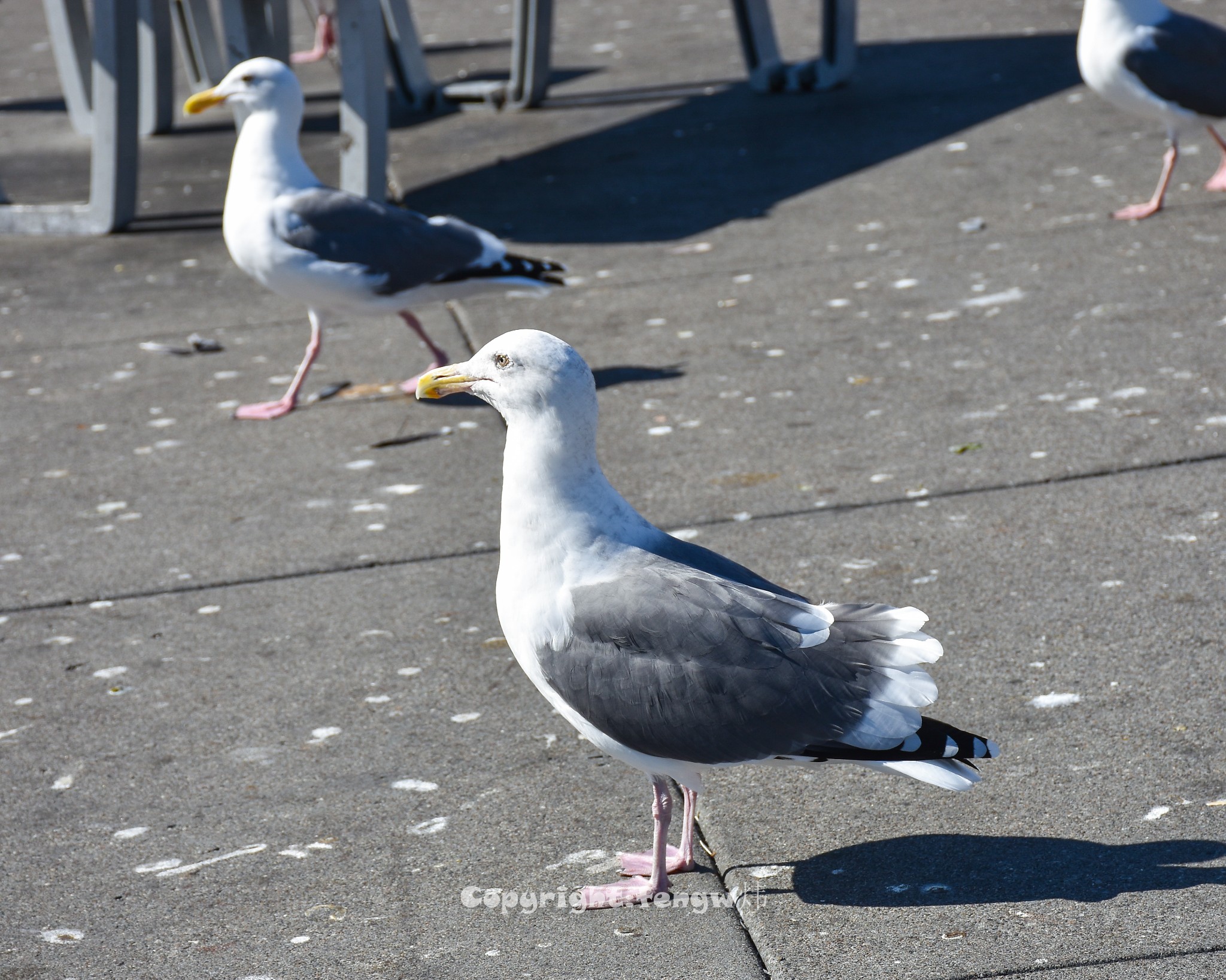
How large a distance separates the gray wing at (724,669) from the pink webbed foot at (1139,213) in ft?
18.0

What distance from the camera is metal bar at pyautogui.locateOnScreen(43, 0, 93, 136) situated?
39.0 feet

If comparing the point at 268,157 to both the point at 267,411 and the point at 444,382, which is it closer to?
the point at 267,411

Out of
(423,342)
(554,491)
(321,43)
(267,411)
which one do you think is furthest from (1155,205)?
(321,43)

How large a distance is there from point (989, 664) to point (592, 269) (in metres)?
4.59

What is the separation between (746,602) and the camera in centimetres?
313

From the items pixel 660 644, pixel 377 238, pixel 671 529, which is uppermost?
pixel 660 644

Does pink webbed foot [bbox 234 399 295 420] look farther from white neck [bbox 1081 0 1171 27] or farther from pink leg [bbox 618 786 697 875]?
white neck [bbox 1081 0 1171 27]

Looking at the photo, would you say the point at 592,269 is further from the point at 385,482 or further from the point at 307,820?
the point at 307,820

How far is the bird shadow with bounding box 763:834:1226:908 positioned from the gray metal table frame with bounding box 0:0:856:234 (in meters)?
6.67

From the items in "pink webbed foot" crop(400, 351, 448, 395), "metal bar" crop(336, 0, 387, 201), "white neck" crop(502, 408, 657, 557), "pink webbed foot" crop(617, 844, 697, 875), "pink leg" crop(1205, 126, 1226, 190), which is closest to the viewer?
"white neck" crop(502, 408, 657, 557)

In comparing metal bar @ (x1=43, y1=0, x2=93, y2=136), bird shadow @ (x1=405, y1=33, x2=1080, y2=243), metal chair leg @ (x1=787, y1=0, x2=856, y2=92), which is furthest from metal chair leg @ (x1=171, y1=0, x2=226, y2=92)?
metal chair leg @ (x1=787, y1=0, x2=856, y2=92)

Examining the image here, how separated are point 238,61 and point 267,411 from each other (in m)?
4.31

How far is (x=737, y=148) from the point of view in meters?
10.3

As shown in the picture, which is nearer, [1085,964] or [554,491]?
[1085,964]
